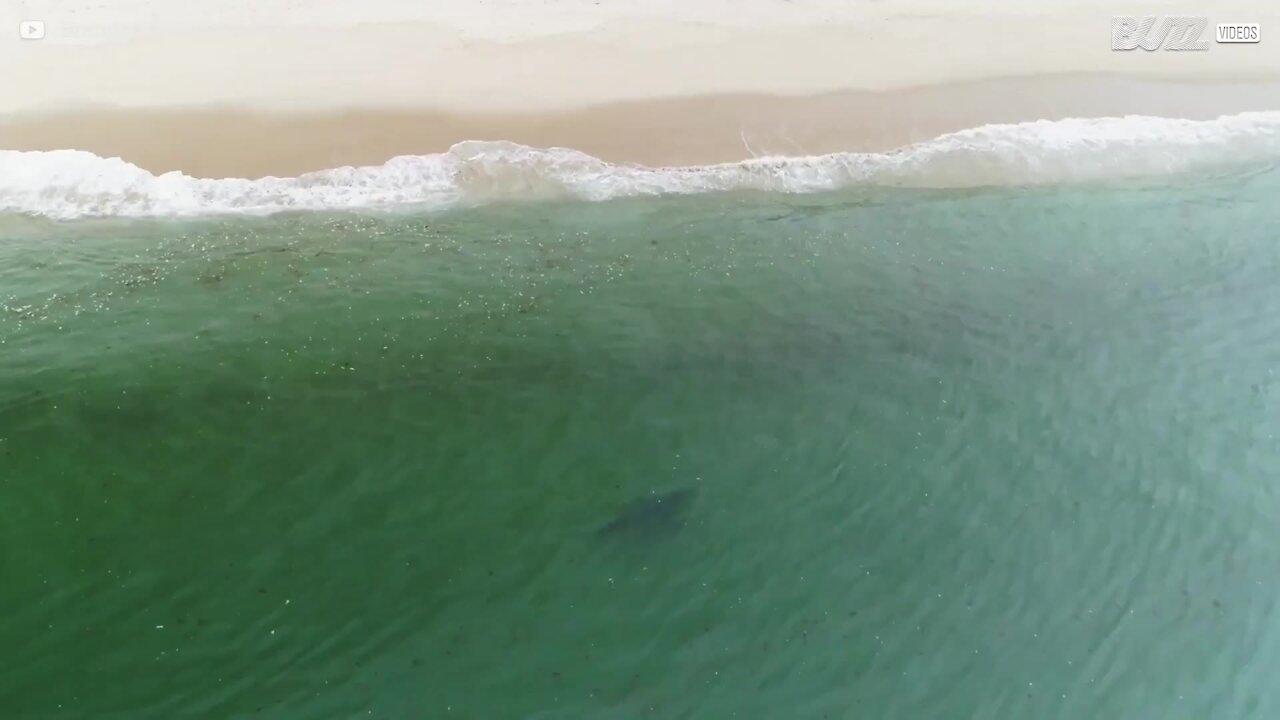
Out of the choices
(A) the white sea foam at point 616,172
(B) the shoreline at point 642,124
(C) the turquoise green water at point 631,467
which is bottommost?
(C) the turquoise green water at point 631,467

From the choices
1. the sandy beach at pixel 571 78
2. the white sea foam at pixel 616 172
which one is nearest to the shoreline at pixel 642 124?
the sandy beach at pixel 571 78

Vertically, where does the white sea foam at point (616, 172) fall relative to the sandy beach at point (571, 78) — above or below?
below

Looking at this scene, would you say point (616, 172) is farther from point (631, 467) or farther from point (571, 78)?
point (631, 467)

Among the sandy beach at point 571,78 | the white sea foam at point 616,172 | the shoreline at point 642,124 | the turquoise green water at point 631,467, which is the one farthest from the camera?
the sandy beach at point 571,78

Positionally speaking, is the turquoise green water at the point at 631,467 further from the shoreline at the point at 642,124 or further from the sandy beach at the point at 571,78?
the sandy beach at the point at 571,78

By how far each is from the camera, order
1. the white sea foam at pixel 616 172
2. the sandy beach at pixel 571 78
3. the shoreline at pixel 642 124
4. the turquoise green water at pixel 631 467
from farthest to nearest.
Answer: the sandy beach at pixel 571 78, the shoreline at pixel 642 124, the white sea foam at pixel 616 172, the turquoise green water at pixel 631 467

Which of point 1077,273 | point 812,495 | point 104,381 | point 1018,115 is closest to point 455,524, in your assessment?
point 812,495

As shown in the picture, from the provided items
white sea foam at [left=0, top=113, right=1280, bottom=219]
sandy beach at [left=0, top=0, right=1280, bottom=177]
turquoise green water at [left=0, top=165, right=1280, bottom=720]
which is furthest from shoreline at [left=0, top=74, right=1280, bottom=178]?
turquoise green water at [left=0, top=165, right=1280, bottom=720]

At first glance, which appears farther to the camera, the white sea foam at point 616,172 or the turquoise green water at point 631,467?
the white sea foam at point 616,172
